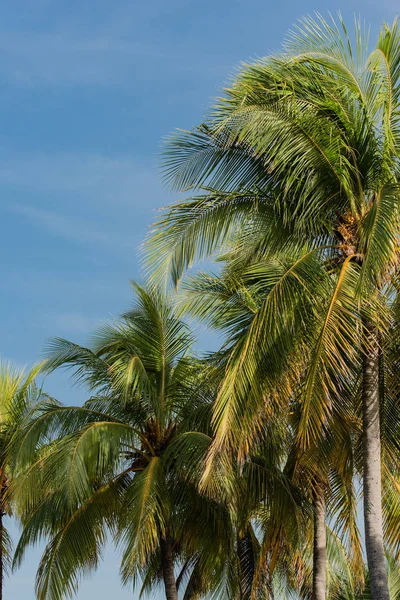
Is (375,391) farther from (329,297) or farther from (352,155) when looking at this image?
(352,155)

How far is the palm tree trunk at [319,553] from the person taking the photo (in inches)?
662

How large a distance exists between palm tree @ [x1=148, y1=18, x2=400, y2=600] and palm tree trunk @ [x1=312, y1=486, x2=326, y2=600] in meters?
4.19

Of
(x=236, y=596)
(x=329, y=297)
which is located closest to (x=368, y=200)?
(x=329, y=297)

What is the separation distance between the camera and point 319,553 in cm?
1712

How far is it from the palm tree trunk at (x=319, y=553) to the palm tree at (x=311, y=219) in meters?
4.19

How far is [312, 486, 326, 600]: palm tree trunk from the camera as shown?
55.1 feet

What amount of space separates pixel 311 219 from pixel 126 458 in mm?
6299

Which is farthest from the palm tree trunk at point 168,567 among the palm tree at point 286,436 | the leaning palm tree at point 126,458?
the palm tree at point 286,436

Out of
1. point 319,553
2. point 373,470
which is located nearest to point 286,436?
point 319,553

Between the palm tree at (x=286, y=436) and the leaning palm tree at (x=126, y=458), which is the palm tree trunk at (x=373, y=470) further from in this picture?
the leaning palm tree at (x=126, y=458)

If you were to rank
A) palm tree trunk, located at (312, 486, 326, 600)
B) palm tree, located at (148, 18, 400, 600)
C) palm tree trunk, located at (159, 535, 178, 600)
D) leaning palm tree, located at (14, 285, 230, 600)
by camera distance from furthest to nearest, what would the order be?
palm tree trunk, located at (312, 486, 326, 600), palm tree trunk, located at (159, 535, 178, 600), leaning palm tree, located at (14, 285, 230, 600), palm tree, located at (148, 18, 400, 600)

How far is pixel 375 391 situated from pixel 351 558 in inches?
208

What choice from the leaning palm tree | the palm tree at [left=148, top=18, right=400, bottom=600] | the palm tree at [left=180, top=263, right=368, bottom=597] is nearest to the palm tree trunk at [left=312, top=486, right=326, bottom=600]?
the palm tree at [left=180, top=263, right=368, bottom=597]

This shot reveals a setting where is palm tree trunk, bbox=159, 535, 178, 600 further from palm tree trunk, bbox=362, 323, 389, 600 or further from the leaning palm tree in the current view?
palm tree trunk, bbox=362, 323, 389, 600
